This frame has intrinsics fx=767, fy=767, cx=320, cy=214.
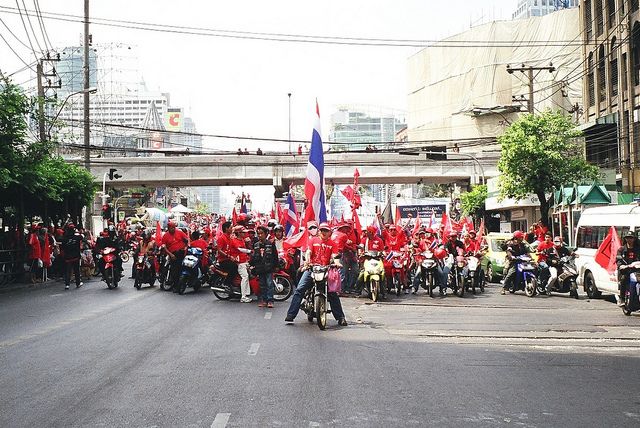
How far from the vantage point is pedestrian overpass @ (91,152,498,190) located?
54438 millimetres

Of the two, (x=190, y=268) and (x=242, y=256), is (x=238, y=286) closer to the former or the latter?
(x=242, y=256)

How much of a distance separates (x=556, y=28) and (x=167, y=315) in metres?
64.6

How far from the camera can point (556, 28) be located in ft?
234

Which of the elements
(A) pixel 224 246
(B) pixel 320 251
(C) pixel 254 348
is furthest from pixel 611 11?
(C) pixel 254 348

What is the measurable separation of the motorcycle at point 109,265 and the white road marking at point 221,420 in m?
16.8

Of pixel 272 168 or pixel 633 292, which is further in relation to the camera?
pixel 272 168

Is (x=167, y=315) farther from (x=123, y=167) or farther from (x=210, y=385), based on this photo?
(x=123, y=167)

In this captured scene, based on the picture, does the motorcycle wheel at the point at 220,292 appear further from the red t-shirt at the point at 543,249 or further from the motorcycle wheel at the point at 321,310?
the red t-shirt at the point at 543,249

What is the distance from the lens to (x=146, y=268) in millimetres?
23016

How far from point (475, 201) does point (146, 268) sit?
35827 millimetres

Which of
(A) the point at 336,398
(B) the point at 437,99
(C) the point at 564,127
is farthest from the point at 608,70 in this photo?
(B) the point at 437,99

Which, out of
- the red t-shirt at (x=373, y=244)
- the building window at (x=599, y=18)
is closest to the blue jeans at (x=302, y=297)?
the red t-shirt at (x=373, y=244)

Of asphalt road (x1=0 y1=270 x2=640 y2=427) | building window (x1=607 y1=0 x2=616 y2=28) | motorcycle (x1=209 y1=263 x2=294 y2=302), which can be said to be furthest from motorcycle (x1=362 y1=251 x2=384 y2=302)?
building window (x1=607 y1=0 x2=616 y2=28)

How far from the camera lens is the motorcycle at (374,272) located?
18672 mm
